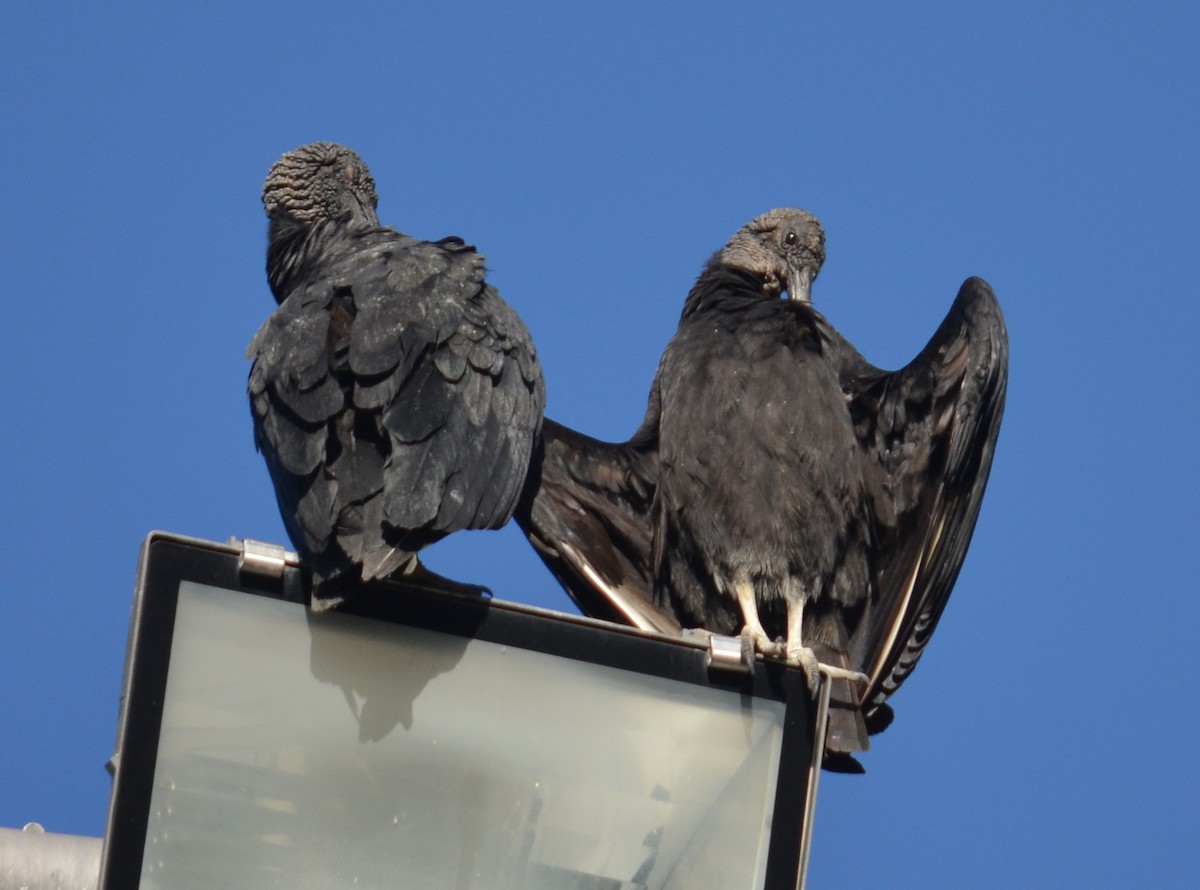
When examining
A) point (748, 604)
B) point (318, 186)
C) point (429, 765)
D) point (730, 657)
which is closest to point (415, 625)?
point (429, 765)

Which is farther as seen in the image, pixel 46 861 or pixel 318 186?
pixel 318 186

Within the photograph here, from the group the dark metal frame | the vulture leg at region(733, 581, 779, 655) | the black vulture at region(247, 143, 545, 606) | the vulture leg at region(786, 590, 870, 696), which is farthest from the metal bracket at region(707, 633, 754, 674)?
the vulture leg at region(733, 581, 779, 655)

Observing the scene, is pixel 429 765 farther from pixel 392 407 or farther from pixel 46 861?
pixel 392 407

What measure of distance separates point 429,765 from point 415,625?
0.96 ft

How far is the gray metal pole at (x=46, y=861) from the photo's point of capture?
10.8 ft

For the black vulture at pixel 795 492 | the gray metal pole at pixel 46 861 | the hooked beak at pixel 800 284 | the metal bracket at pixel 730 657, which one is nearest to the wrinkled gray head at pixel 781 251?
the hooked beak at pixel 800 284

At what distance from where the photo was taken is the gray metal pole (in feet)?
10.8

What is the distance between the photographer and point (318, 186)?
6691 mm

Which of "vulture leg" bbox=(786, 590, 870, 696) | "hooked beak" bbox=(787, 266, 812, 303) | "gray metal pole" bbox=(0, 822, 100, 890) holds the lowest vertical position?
"gray metal pole" bbox=(0, 822, 100, 890)

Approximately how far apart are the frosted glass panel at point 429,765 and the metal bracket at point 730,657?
61mm

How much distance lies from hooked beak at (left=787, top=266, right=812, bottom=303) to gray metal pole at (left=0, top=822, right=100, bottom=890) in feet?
13.4

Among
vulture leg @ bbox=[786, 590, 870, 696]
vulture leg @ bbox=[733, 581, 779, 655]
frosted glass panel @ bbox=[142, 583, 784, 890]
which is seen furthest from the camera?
vulture leg @ bbox=[733, 581, 779, 655]

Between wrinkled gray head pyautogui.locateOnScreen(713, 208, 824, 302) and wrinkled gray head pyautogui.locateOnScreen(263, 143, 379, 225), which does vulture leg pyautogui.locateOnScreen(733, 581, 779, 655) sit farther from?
wrinkled gray head pyautogui.locateOnScreen(263, 143, 379, 225)

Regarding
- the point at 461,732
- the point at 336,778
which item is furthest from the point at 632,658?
the point at 336,778
